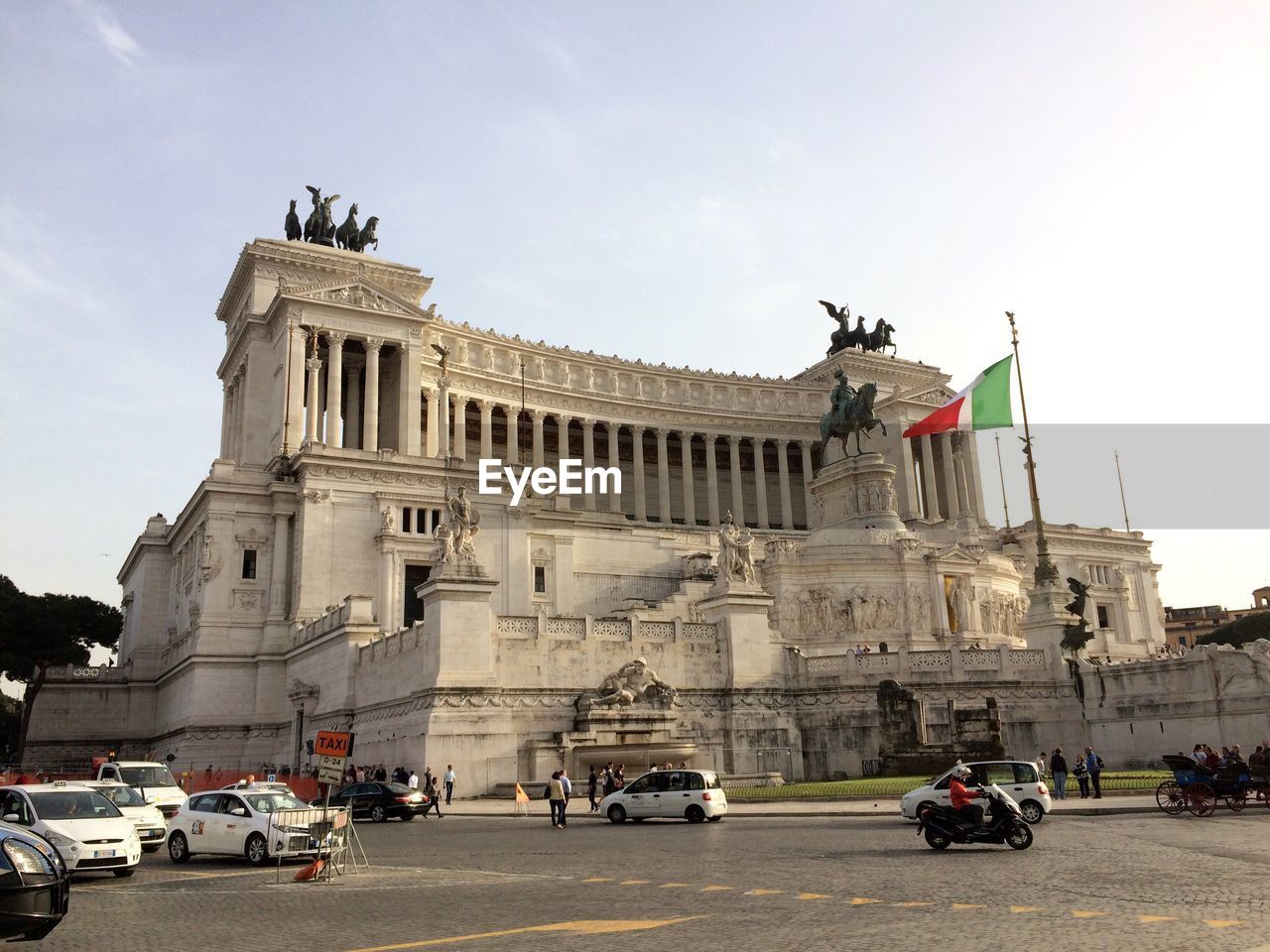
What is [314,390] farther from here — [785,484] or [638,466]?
[785,484]

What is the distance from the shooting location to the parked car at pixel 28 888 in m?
11.8

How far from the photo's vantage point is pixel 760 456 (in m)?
106

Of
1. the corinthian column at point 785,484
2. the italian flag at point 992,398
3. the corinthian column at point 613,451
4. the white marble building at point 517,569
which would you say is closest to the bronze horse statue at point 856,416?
the white marble building at point 517,569

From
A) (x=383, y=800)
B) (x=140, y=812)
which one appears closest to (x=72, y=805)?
(x=140, y=812)

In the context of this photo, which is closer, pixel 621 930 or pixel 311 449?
pixel 621 930

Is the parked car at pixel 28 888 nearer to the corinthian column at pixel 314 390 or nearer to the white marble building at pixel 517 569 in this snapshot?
the white marble building at pixel 517 569

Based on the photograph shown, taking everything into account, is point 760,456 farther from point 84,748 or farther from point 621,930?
point 621,930

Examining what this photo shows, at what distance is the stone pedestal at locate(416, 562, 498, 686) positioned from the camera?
38125 millimetres

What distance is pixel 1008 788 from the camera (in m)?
26.1

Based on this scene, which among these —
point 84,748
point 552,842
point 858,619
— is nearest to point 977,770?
point 552,842

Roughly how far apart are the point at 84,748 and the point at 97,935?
56761 millimetres

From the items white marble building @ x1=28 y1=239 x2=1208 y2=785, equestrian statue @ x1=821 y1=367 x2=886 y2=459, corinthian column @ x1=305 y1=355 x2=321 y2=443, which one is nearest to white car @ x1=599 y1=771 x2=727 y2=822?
white marble building @ x1=28 y1=239 x2=1208 y2=785

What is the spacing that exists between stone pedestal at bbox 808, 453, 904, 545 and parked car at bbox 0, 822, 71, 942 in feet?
191

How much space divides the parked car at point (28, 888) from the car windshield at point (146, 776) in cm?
1611
